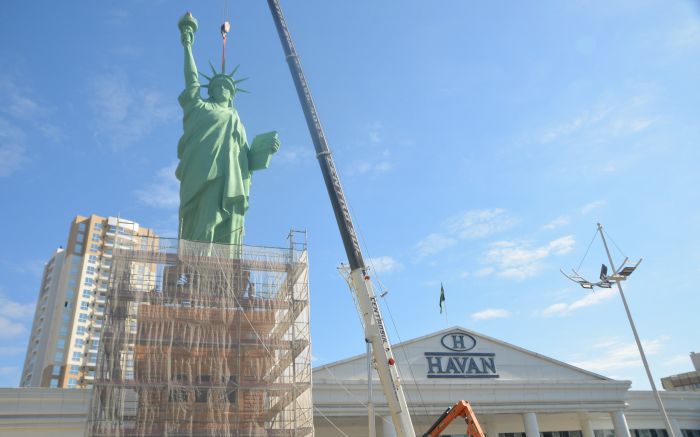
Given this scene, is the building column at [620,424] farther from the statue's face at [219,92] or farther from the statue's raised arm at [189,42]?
the statue's raised arm at [189,42]

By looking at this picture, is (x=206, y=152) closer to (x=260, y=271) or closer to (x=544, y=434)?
(x=260, y=271)

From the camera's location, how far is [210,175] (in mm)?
24844

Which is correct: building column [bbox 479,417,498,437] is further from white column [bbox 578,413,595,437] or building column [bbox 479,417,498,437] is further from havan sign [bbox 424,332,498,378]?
white column [bbox 578,413,595,437]

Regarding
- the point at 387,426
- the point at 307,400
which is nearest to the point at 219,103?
the point at 307,400

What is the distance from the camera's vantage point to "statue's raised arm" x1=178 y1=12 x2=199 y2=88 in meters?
27.5

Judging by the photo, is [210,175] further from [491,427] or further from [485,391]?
[491,427]

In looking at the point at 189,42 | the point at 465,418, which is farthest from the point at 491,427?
the point at 189,42

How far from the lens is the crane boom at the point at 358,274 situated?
53.0 feet

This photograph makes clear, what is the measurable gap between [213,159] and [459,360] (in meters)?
16.2

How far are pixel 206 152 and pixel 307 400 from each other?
1226cm

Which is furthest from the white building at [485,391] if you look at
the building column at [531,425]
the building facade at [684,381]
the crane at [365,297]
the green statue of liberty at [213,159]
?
the building facade at [684,381]

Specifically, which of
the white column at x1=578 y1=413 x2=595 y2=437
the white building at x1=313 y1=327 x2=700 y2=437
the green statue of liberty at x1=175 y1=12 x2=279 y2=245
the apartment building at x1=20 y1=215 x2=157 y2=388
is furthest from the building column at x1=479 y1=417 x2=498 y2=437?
the apartment building at x1=20 y1=215 x2=157 y2=388

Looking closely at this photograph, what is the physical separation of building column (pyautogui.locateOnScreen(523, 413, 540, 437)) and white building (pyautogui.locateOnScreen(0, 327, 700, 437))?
0.16 ft

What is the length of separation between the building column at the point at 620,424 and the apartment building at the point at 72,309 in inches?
2377
